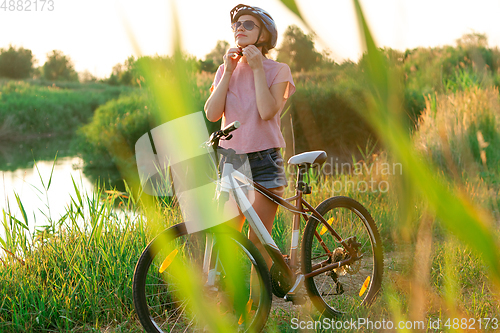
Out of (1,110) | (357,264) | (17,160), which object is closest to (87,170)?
(17,160)

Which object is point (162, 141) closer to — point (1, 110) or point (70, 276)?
point (70, 276)

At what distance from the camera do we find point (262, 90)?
197 centimetres

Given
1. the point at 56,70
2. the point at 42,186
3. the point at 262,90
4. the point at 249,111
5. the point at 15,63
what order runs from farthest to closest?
the point at 56,70, the point at 15,63, the point at 42,186, the point at 249,111, the point at 262,90

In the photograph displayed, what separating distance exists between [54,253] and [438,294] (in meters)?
2.56

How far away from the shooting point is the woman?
201cm

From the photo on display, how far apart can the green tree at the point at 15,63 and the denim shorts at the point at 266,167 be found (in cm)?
2594

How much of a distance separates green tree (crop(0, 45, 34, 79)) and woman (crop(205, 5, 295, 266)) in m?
25.8

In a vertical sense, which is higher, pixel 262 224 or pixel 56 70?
pixel 56 70

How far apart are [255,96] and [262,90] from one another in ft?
0.40

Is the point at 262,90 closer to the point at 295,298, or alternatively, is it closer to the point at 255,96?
the point at 255,96

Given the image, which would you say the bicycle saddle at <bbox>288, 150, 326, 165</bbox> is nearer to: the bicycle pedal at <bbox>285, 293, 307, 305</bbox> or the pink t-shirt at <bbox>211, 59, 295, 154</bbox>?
the pink t-shirt at <bbox>211, 59, 295, 154</bbox>

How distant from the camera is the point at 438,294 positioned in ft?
8.56

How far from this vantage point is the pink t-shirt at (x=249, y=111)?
6.81ft

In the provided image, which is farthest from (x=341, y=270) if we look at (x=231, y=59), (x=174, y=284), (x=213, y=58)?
(x=213, y=58)
